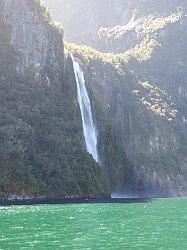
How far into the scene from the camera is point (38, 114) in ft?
360

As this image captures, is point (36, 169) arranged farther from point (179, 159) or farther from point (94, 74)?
point (179, 159)

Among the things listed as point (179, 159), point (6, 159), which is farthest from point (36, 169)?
point (179, 159)

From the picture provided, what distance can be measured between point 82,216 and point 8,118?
4929 centimetres

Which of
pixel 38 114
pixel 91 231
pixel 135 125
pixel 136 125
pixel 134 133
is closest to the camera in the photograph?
pixel 91 231

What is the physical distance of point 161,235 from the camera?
4109 cm

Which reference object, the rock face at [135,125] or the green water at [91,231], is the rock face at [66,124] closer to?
the rock face at [135,125]

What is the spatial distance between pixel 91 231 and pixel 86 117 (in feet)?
283

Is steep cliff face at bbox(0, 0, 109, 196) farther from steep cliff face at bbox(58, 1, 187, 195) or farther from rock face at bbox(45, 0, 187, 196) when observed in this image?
steep cliff face at bbox(58, 1, 187, 195)

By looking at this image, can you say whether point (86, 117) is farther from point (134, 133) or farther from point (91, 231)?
point (91, 231)

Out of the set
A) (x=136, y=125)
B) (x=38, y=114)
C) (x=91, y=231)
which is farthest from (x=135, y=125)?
(x=91, y=231)

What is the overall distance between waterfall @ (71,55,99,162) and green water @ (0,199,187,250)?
66.8 m

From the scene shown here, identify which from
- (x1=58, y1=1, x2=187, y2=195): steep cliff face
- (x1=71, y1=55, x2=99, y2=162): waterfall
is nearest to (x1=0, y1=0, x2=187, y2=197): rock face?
(x1=58, y1=1, x2=187, y2=195): steep cliff face

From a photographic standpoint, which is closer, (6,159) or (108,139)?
(6,159)

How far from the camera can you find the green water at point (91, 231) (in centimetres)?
3590
